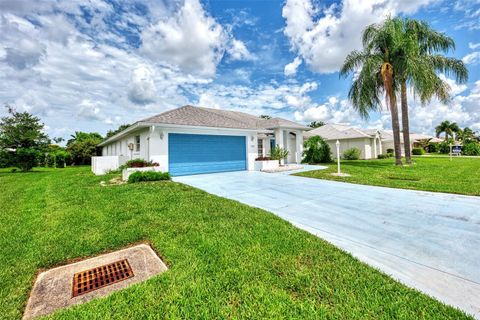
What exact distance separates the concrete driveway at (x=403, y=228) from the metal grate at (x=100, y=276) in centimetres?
310

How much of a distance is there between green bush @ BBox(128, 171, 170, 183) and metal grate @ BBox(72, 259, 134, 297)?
738 centimetres

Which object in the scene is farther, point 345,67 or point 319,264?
point 345,67

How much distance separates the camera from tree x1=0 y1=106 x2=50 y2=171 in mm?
18656

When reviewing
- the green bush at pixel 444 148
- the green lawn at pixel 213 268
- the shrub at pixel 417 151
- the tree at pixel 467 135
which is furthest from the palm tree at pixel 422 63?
the tree at pixel 467 135

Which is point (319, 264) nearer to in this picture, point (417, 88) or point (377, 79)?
point (417, 88)

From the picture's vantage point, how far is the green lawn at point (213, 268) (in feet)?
6.57

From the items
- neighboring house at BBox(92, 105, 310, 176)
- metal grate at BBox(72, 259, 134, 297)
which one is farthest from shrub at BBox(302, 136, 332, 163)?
metal grate at BBox(72, 259, 134, 297)

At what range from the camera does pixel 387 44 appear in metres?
14.7

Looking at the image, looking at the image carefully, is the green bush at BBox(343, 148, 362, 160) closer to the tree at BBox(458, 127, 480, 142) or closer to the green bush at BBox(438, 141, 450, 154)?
the green bush at BBox(438, 141, 450, 154)

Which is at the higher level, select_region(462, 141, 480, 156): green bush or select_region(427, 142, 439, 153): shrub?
select_region(427, 142, 439, 153): shrub

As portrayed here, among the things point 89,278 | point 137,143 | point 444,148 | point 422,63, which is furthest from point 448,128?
point 89,278

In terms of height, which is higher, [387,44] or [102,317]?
[387,44]

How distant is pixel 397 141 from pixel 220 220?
1615 centimetres

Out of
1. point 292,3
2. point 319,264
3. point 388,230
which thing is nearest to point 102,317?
point 319,264
